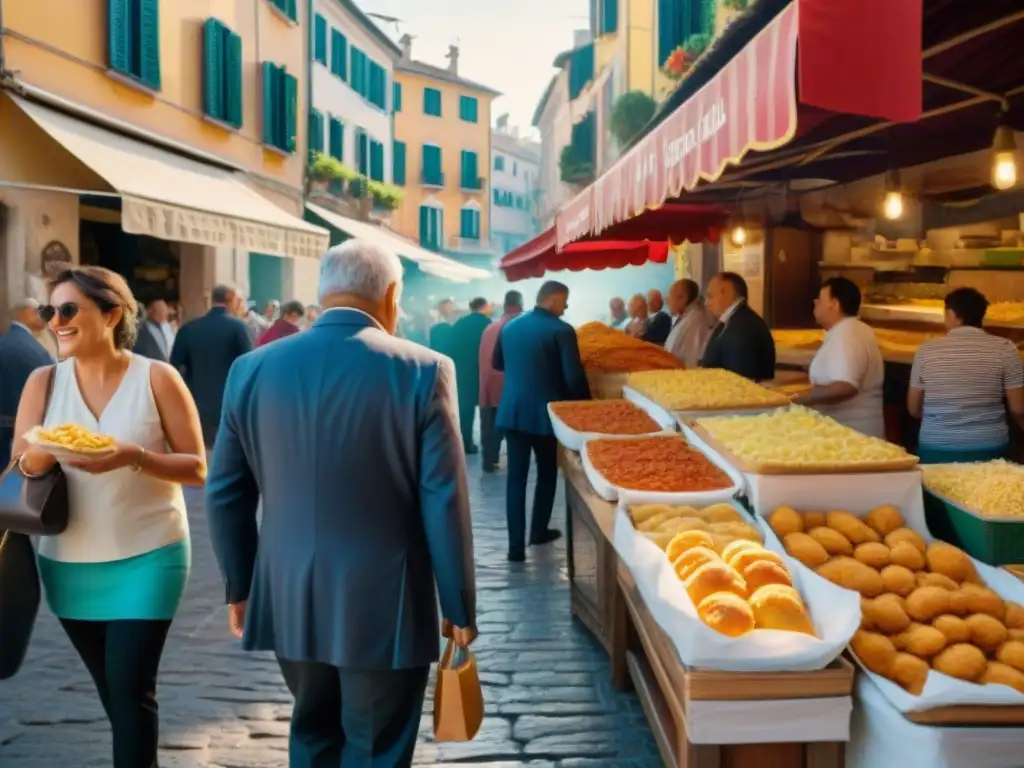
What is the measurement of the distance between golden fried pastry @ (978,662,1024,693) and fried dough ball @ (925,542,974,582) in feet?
1.77

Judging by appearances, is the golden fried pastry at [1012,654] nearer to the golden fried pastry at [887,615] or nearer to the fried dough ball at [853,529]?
the golden fried pastry at [887,615]

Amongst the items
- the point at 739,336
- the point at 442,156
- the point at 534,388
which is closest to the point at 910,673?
the point at 534,388

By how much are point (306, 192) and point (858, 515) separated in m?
19.4

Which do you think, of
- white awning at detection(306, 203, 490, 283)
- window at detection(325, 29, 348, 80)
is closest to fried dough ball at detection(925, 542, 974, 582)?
white awning at detection(306, 203, 490, 283)

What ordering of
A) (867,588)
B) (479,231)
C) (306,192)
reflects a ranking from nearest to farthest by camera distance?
(867,588) → (306,192) → (479,231)

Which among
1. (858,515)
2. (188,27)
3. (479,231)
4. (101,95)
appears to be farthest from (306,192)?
(479,231)

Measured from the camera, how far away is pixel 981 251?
860 centimetres

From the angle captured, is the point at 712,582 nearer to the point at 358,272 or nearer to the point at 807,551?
the point at 807,551

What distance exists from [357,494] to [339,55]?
80.3ft

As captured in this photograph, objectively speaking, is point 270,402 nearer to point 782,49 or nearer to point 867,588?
point 782,49

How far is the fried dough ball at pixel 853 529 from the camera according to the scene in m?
3.50

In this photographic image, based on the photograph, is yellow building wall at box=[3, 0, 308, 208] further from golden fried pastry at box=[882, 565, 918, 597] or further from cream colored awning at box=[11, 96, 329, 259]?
golden fried pastry at box=[882, 565, 918, 597]

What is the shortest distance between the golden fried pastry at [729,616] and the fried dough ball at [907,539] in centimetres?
88

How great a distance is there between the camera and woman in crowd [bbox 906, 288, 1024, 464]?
556 cm
